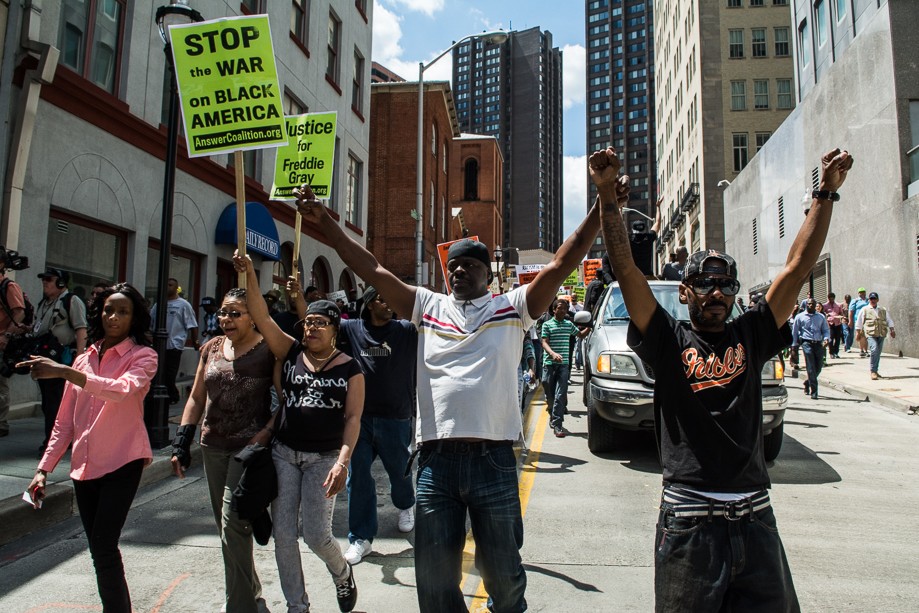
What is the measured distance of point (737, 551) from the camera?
7.34ft

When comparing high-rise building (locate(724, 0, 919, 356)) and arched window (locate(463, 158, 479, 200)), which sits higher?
arched window (locate(463, 158, 479, 200))

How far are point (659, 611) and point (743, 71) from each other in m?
47.4

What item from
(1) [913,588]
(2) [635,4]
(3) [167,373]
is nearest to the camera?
(1) [913,588]

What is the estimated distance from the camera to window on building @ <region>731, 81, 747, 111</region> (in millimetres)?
42844

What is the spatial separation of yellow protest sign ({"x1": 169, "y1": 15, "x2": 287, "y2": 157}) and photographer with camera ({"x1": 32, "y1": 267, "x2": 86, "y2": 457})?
2.89m

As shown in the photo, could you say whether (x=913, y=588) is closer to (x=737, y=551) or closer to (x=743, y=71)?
(x=737, y=551)

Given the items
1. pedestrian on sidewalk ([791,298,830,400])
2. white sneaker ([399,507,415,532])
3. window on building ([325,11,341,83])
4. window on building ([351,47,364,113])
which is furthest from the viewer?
window on building ([351,47,364,113])

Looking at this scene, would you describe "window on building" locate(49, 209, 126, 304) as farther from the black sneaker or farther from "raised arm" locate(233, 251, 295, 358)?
the black sneaker

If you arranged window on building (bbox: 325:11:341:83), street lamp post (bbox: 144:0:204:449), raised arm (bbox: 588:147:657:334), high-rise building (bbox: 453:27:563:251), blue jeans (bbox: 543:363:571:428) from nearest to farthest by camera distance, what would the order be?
raised arm (bbox: 588:147:657:334) → street lamp post (bbox: 144:0:204:449) → blue jeans (bbox: 543:363:571:428) → window on building (bbox: 325:11:341:83) → high-rise building (bbox: 453:27:563:251)

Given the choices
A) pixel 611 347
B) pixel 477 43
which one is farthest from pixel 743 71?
pixel 477 43

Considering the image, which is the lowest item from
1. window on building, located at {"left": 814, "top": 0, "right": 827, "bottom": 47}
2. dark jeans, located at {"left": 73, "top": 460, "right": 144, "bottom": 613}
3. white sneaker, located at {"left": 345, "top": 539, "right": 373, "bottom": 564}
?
white sneaker, located at {"left": 345, "top": 539, "right": 373, "bottom": 564}

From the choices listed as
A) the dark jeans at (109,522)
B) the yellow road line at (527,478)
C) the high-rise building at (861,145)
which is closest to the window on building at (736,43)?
the high-rise building at (861,145)

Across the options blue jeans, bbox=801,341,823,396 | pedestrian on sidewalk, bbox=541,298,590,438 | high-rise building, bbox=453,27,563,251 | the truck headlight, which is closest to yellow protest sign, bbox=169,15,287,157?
the truck headlight

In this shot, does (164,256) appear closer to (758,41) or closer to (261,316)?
(261,316)
